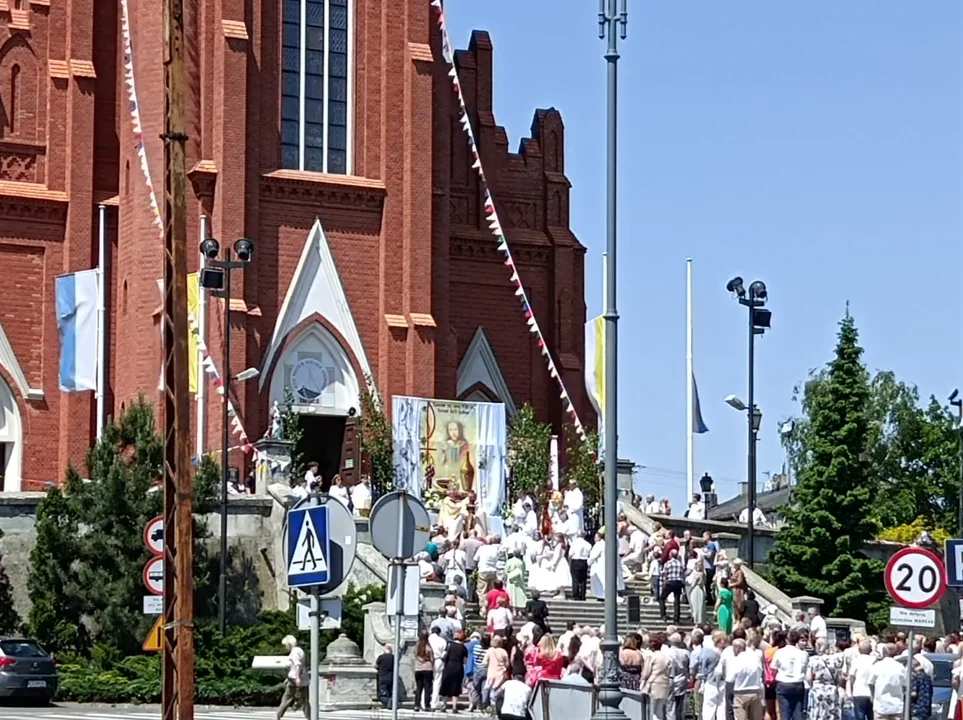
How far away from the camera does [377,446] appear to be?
49.8 meters

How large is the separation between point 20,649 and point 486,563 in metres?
8.43

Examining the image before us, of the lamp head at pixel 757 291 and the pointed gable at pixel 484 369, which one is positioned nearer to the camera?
the lamp head at pixel 757 291

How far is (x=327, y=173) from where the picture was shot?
5288 cm

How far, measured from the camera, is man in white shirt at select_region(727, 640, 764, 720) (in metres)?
28.8

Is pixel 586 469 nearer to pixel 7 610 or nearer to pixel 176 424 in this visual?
pixel 7 610

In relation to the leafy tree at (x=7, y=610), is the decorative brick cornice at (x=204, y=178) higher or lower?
higher

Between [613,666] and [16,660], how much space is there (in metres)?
13.6

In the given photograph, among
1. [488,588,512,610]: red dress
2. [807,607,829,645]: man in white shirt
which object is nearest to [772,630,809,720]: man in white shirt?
[807,607,829,645]: man in white shirt

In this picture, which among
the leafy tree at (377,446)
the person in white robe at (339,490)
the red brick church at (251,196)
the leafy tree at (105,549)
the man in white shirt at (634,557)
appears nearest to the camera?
the leafy tree at (105,549)

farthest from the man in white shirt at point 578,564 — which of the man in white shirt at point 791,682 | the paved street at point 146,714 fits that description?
the man in white shirt at point 791,682

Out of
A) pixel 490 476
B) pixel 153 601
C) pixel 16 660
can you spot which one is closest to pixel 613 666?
pixel 153 601

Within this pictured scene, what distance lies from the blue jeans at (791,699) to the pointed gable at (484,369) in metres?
27.6

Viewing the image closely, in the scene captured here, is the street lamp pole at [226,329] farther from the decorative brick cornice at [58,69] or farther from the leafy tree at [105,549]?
the decorative brick cornice at [58,69]

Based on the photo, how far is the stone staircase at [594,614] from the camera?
38.2 meters
